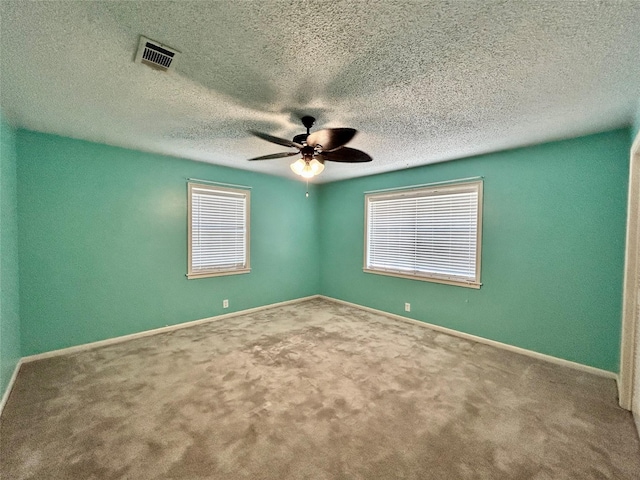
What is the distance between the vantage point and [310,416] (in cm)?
190

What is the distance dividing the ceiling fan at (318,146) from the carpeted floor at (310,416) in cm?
201

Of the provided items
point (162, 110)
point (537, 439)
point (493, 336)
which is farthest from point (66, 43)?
point (493, 336)

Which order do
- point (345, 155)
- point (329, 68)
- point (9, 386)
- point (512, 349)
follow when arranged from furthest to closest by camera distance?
point (512, 349), point (345, 155), point (9, 386), point (329, 68)

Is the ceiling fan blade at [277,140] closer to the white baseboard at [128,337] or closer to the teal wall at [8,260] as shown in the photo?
the teal wall at [8,260]

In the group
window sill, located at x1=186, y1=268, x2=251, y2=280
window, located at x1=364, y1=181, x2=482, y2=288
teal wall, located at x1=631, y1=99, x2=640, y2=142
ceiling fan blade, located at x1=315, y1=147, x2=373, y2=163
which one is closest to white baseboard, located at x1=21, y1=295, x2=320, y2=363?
window sill, located at x1=186, y1=268, x2=251, y2=280

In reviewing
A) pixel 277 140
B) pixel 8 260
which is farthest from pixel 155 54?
pixel 8 260

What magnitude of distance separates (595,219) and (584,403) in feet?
5.57

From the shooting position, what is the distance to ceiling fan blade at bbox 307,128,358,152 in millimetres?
1968

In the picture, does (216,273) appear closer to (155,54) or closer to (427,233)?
(155,54)

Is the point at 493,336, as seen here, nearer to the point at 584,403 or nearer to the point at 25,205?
the point at 584,403

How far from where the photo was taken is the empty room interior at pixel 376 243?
1.42 m

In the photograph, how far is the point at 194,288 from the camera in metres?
3.83

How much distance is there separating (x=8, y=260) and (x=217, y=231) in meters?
2.15

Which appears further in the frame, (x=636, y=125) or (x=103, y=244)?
(x=103, y=244)
